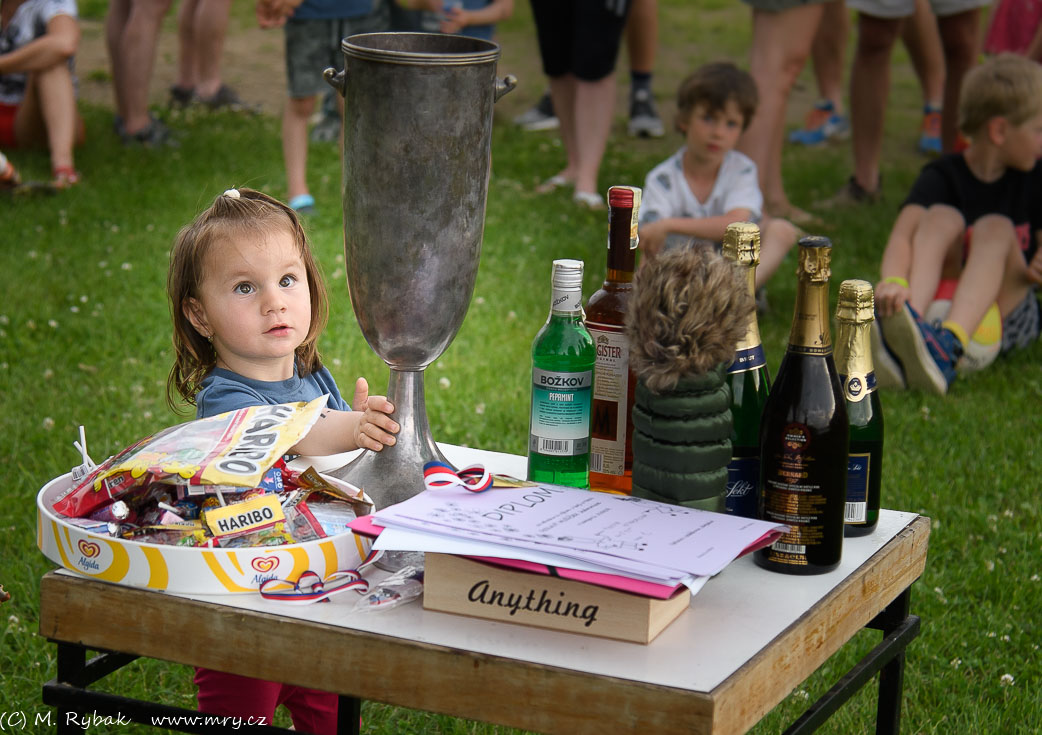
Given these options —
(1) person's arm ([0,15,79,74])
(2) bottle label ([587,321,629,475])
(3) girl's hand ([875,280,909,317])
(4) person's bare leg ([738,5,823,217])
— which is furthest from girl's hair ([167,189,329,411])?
(1) person's arm ([0,15,79,74])

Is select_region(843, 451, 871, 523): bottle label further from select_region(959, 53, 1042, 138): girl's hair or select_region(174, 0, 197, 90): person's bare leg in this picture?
select_region(174, 0, 197, 90): person's bare leg

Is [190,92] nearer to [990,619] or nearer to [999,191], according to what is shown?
[999,191]

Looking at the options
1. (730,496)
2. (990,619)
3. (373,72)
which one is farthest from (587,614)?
(990,619)

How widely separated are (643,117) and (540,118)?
65cm

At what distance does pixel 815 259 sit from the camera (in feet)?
5.18

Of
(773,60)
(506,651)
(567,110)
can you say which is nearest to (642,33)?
(567,110)

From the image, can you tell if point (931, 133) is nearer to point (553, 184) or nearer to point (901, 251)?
point (553, 184)

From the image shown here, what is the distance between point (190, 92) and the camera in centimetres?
811

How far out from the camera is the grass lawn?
2.65 m

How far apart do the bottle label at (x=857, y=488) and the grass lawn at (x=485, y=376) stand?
3.01 feet

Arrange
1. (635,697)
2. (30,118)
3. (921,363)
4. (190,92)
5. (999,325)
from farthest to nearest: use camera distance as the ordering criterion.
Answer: (190,92), (30,118), (999,325), (921,363), (635,697)

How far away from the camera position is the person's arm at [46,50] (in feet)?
20.7

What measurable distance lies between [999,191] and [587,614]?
3.78m

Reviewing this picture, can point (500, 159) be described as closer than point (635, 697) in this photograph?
No
